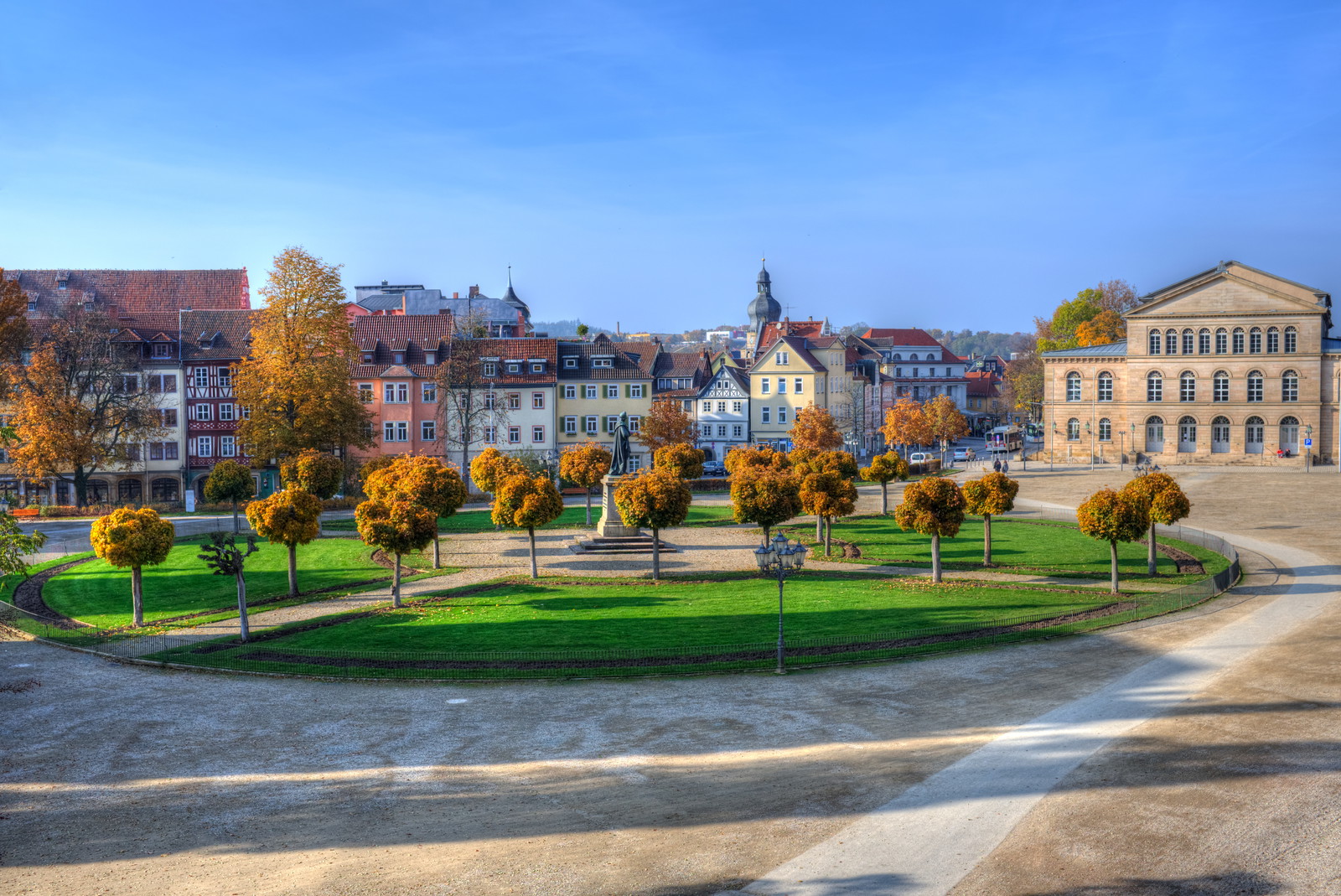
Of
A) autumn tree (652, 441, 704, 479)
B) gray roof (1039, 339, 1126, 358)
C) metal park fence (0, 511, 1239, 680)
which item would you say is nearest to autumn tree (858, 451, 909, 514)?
autumn tree (652, 441, 704, 479)

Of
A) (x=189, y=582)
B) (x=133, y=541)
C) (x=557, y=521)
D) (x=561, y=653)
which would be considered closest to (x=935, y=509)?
(x=561, y=653)

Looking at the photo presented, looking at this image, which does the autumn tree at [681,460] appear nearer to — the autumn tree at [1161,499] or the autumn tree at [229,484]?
the autumn tree at [229,484]

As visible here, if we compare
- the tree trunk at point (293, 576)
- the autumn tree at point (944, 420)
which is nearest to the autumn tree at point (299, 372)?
the tree trunk at point (293, 576)

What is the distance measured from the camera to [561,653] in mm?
27625

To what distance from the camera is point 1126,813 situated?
1647 cm

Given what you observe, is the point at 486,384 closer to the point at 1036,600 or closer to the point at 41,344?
the point at 41,344

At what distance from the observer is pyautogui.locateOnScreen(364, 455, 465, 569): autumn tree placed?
43188mm

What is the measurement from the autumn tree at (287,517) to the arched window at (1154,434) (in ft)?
248

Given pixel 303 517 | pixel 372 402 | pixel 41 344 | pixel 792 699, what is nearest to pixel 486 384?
pixel 372 402

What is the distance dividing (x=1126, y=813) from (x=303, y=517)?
2827 centimetres

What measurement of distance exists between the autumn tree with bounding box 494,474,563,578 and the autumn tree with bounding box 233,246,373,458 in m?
27.0

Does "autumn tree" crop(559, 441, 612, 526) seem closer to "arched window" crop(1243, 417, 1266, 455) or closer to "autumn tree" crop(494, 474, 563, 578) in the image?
"autumn tree" crop(494, 474, 563, 578)

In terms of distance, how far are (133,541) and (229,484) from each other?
2145cm

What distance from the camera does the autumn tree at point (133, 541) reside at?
33.0 metres
